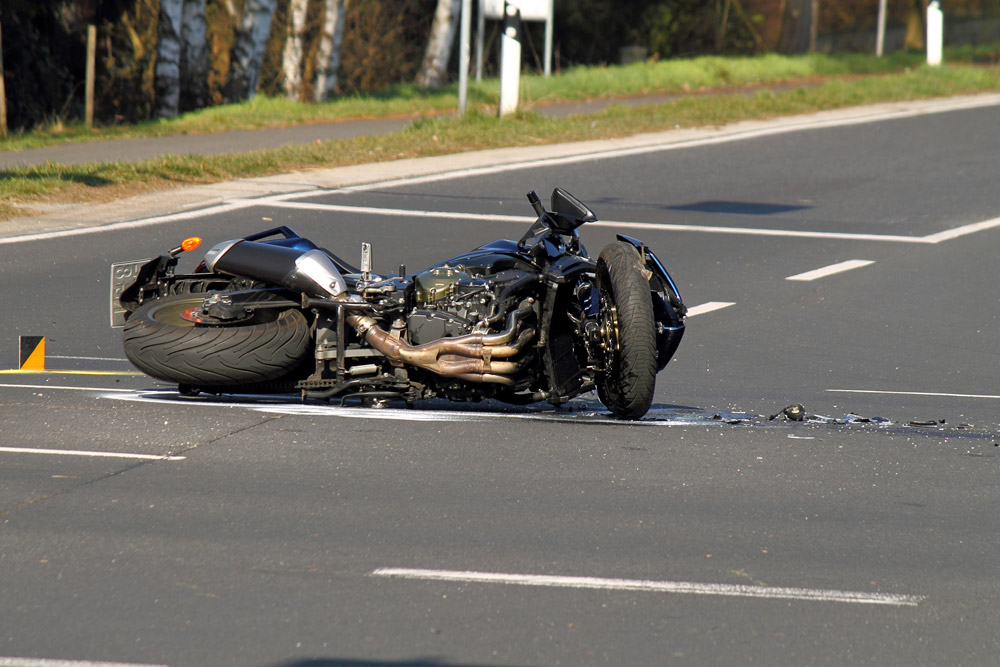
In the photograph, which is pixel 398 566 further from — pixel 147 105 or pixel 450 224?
pixel 147 105

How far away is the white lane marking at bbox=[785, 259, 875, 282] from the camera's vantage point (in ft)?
44.0

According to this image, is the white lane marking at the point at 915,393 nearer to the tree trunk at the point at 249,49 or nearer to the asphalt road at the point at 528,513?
the asphalt road at the point at 528,513

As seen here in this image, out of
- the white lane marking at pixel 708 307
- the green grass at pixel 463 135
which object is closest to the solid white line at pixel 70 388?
the white lane marking at pixel 708 307

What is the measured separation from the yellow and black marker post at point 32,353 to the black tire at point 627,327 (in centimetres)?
360

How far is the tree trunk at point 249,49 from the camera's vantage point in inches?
1118

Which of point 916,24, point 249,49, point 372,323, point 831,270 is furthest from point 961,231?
point 916,24

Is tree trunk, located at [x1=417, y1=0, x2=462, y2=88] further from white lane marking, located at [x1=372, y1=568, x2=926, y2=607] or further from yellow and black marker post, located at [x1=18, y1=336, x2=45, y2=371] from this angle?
white lane marking, located at [x1=372, y1=568, x2=926, y2=607]

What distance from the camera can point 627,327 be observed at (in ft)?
22.8

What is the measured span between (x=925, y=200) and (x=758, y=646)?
49.7 ft

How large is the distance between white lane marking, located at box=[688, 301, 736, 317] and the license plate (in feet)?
17.0

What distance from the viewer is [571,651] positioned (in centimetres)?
436

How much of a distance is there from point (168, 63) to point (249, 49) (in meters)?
2.23

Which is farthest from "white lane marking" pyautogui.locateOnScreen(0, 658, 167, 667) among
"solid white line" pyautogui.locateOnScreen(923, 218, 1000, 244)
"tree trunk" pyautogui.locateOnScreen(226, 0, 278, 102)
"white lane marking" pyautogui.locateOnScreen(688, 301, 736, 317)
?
"tree trunk" pyautogui.locateOnScreen(226, 0, 278, 102)

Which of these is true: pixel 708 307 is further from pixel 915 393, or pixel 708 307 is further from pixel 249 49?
pixel 249 49
